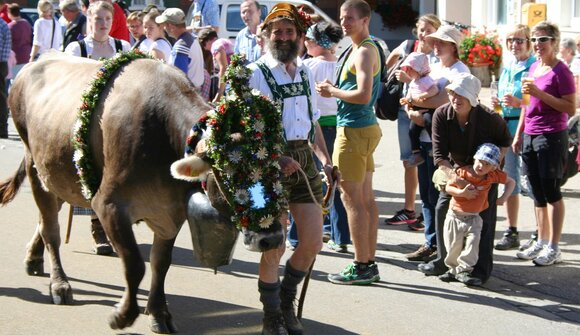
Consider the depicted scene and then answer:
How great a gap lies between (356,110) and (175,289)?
1.96 metres

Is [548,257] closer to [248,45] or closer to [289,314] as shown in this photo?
[289,314]

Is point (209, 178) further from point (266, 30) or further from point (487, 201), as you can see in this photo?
point (487, 201)

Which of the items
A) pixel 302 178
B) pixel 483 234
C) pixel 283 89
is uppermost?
pixel 283 89

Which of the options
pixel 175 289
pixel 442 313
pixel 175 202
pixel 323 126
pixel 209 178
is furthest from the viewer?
pixel 323 126

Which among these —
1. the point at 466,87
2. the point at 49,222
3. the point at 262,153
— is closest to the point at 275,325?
the point at 262,153

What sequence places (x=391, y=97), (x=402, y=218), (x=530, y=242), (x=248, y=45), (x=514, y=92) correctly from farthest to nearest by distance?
1. (x=248, y=45)
2. (x=402, y=218)
3. (x=391, y=97)
4. (x=514, y=92)
5. (x=530, y=242)

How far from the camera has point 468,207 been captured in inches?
298

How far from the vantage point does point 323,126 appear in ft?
30.0

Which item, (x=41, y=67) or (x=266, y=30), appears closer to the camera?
(x=266, y=30)

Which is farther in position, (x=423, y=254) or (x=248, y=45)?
(x=248, y=45)

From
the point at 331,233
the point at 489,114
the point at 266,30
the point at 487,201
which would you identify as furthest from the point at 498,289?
the point at 266,30

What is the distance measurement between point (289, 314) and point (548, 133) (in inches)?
122

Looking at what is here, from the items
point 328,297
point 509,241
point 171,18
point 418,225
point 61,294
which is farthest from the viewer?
point 171,18

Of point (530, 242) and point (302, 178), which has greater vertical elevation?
point (302, 178)
